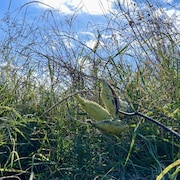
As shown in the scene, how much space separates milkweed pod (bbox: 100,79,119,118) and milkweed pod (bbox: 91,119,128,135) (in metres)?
→ 0.06

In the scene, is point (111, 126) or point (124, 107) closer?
point (111, 126)

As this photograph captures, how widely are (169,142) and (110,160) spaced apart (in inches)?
8.1

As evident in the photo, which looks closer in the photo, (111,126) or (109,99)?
(111,126)

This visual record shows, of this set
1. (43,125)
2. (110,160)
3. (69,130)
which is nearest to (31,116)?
(43,125)

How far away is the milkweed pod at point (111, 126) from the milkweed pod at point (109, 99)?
6 cm

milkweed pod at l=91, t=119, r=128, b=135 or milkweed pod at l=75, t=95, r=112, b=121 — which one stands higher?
milkweed pod at l=75, t=95, r=112, b=121

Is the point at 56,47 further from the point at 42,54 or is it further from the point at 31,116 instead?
the point at 31,116

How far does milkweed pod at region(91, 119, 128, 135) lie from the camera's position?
1286 millimetres

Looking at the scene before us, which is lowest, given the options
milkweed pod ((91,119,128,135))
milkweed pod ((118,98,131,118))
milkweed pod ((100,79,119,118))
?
milkweed pod ((91,119,128,135))

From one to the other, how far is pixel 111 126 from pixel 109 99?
0.44ft

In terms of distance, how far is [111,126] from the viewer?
1.29 meters

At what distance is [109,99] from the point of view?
4.57 feet

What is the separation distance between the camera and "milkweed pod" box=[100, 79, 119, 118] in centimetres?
137

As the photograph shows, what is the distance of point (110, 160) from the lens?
1.32 metres
